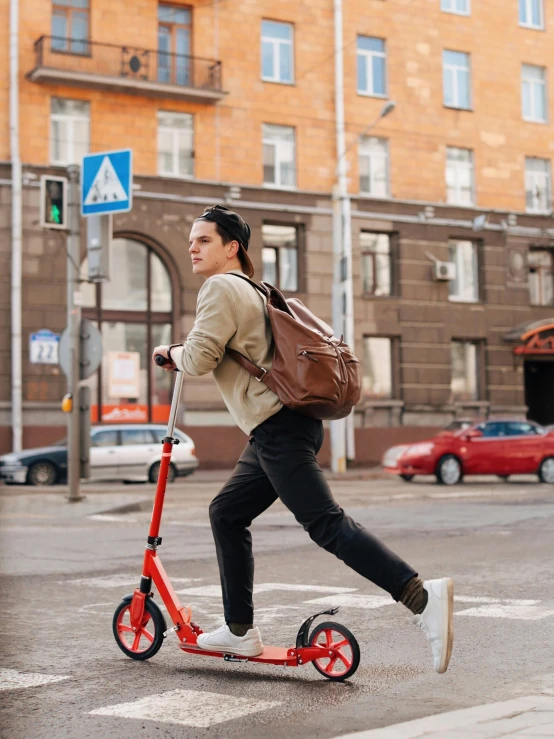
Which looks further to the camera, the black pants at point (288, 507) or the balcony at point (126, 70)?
the balcony at point (126, 70)

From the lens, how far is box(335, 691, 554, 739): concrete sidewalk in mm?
3500

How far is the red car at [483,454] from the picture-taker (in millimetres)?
23188

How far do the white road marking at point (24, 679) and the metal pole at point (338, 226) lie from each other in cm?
2180

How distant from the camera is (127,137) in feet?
92.6

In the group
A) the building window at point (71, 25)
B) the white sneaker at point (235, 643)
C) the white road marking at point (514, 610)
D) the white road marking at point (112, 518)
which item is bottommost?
the white road marking at point (112, 518)

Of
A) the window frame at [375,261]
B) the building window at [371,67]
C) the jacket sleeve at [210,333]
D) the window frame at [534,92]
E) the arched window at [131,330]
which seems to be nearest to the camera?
the jacket sleeve at [210,333]

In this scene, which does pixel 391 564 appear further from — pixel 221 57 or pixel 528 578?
pixel 221 57

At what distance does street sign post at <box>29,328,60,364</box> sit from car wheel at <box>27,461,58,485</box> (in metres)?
2.93

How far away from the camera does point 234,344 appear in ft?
14.9

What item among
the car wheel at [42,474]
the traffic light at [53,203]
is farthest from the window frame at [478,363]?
the traffic light at [53,203]

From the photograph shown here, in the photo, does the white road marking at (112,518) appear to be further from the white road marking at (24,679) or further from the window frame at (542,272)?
the window frame at (542,272)

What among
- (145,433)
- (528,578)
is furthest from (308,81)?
(528,578)

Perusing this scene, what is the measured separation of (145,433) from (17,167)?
7324 millimetres

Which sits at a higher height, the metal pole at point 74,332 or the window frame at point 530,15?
the window frame at point 530,15
